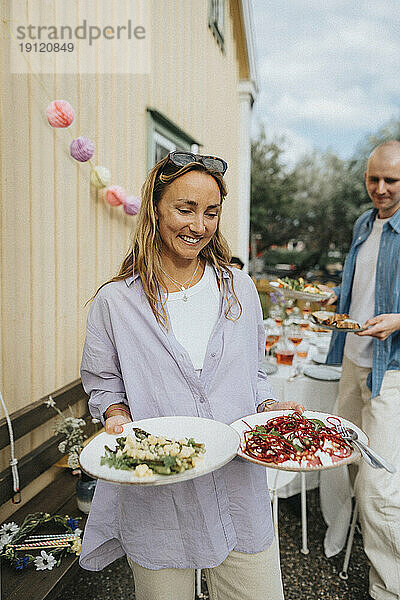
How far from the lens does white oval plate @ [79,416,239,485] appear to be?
113 centimetres

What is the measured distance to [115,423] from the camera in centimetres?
142

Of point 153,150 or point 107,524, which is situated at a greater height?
point 153,150

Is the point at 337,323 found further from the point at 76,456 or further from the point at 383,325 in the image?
the point at 76,456

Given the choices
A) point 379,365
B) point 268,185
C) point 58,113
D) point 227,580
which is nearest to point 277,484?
point 379,365

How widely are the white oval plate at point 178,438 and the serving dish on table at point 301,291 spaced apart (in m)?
1.64

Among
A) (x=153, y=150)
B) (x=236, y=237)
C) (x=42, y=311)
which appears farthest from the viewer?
(x=236, y=237)

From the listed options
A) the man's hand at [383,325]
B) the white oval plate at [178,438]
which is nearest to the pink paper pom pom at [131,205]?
the man's hand at [383,325]

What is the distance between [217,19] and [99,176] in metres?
4.13

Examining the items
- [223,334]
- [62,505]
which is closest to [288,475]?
[62,505]

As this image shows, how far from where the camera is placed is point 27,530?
83.9 inches

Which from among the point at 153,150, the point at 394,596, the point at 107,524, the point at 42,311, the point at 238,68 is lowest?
the point at 394,596

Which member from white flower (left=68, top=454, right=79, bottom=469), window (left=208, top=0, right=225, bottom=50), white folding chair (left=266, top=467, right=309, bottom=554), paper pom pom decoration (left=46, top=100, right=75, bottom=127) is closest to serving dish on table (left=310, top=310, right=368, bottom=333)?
white folding chair (left=266, top=467, right=309, bottom=554)

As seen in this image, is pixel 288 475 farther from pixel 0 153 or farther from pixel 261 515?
pixel 0 153

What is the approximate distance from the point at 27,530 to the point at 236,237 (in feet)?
19.4
